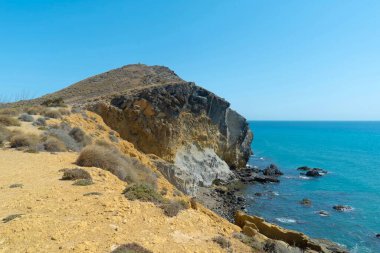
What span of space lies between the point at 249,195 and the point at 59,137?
2642 centimetres

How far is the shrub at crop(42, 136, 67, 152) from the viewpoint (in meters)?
18.2

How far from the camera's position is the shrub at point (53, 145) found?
59.8 feet

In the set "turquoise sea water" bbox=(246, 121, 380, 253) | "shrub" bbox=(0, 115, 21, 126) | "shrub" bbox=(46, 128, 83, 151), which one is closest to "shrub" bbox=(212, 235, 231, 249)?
"shrub" bbox=(46, 128, 83, 151)

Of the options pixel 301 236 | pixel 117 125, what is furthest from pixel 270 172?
pixel 301 236

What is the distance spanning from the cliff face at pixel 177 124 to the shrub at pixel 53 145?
18.9 meters

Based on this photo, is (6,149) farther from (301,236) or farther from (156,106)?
(156,106)

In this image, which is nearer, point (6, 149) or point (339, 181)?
point (6, 149)

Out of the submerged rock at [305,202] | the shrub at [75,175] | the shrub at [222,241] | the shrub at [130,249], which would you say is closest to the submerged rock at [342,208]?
the submerged rock at [305,202]

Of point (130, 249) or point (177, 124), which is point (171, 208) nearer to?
point (130, 249)

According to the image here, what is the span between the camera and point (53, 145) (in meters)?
18.4

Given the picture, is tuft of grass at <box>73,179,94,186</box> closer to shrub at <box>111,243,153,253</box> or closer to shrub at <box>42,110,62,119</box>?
shrub at <box>111,243,153,253</box>

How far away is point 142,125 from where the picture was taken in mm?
41500

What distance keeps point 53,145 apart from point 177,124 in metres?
25.7

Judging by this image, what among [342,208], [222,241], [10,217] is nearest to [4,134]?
[10,217]
